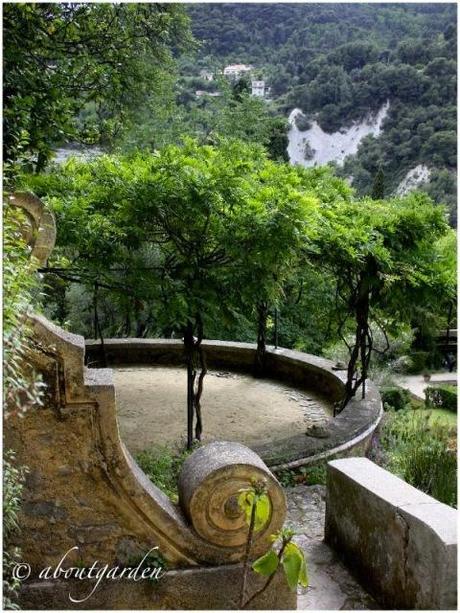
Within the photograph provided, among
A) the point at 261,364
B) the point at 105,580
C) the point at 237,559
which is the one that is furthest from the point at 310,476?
the point at 261,364

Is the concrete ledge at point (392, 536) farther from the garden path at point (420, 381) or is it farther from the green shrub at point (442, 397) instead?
the garden path at point (420, 381)

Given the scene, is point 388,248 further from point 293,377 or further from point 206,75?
point 206,75

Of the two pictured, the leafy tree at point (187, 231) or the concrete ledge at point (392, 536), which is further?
the leafy tree at point (187, 231)

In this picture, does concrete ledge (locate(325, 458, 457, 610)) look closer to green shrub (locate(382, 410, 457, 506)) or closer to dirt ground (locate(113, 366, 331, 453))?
green shrub (locate(382, 410, 457, 506))

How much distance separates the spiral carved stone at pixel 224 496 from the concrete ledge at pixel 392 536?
63 centimetres

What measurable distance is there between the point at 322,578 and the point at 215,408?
167 inches

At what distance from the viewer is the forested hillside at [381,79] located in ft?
118

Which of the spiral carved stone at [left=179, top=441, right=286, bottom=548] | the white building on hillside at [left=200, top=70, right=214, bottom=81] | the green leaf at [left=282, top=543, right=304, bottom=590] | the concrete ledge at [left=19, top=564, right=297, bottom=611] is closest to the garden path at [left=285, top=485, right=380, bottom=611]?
the concrete ledge at [left=19, top=564, right=297, bottom=611]

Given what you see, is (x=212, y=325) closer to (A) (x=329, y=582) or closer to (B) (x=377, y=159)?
(A) (x=329, y=582)

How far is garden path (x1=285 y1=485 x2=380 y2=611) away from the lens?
3.50 meters

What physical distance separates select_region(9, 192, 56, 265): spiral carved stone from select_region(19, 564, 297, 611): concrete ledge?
1.62 m

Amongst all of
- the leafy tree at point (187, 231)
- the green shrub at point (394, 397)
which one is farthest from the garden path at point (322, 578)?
the green shrub at point (394, 397)

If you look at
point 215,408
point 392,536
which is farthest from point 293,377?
point 392,536

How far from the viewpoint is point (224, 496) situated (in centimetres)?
299
